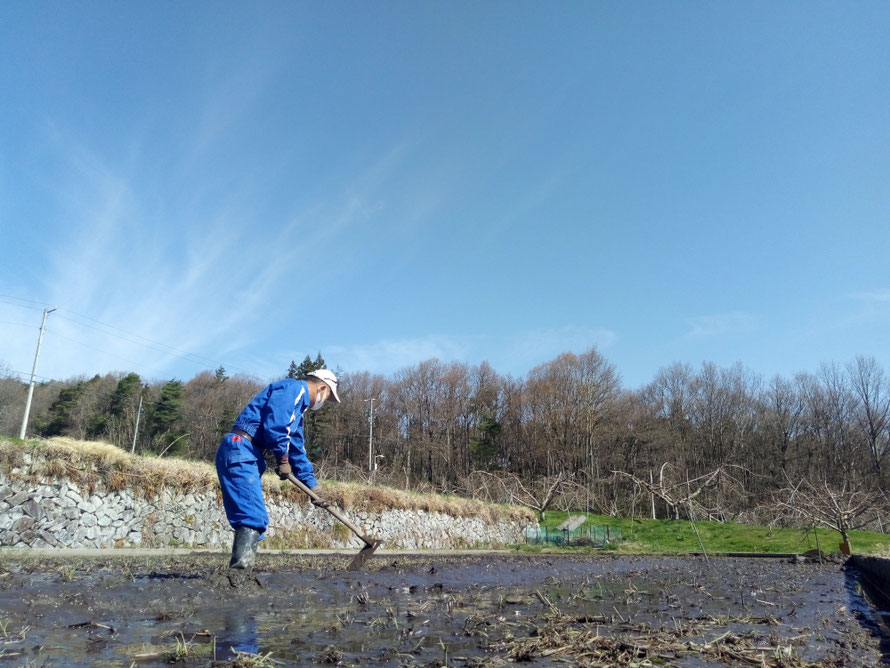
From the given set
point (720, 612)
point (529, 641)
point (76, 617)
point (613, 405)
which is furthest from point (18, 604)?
point (613, 405)

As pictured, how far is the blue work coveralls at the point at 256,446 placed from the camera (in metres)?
5.35

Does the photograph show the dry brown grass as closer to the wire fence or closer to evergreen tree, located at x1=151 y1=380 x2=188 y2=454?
the wire fence

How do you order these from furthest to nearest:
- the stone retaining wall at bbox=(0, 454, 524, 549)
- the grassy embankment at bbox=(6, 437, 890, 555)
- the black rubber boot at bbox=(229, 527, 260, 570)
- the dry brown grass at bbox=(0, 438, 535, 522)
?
the grassy embankment at bbox=(6, 437, 890, 555), the dry brown grass at bbox=(0, 438, 535, 522), the stone retaining wall at bbox=(0, 454, 524, 549), the black rubber boot at bbox=(229, 527, 260, 570)

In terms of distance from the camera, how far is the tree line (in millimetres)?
42344

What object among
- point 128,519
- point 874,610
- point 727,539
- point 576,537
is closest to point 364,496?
point 128,519

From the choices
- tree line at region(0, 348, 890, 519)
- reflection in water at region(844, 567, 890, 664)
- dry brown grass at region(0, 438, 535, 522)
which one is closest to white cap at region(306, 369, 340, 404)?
reflection in water at region(844, 567, 890, 664)

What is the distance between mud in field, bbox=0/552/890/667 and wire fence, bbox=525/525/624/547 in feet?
55.8

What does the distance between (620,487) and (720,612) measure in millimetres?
40584

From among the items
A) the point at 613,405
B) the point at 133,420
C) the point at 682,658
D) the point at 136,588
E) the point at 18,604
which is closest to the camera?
the point at 682,658

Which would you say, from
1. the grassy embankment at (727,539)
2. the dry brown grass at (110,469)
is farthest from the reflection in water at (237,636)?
the grassy embankment at (727,539)

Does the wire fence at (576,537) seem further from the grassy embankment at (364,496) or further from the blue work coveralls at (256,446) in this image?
the blue work coveralls at (256,446)

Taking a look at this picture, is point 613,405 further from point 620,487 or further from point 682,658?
point 682,658

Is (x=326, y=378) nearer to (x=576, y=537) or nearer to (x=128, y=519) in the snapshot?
(x=128, y=519)

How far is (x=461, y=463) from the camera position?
167ft
